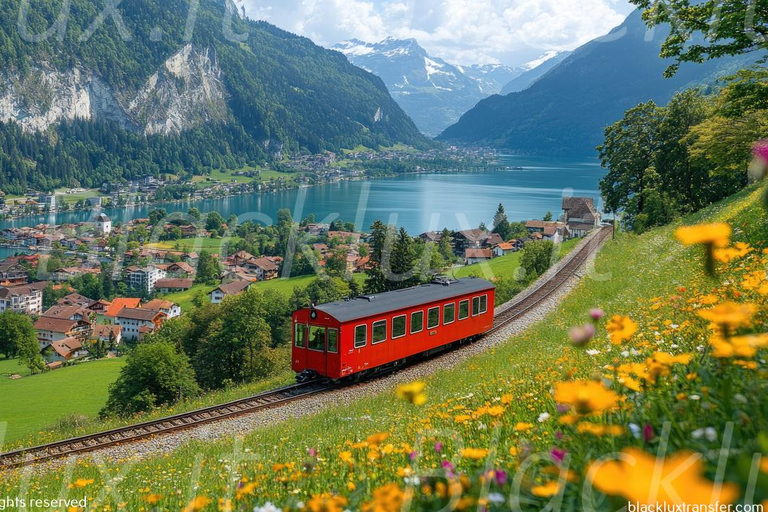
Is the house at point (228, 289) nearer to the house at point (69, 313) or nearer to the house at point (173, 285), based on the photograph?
the house at point (173, 285)

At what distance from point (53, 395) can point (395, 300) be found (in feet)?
134

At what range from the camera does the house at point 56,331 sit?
8400 cm

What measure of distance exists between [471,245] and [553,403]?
3426 inches

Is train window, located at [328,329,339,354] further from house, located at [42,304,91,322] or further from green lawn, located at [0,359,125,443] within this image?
house, located at [42,304,91,322]

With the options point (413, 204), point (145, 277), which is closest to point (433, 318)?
point (145, 277)

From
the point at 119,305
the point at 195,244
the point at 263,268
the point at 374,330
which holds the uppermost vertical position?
the point at 374,330

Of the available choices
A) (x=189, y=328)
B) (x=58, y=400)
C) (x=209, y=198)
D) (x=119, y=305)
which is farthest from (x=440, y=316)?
(x=209, y=198)

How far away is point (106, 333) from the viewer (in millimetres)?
85250

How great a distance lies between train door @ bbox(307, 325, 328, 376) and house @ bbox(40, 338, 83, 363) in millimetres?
72636

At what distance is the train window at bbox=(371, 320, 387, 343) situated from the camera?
15773 mm

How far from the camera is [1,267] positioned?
352 ft

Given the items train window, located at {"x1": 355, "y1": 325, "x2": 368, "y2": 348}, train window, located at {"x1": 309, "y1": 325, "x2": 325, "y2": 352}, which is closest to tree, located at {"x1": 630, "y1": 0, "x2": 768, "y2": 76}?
train window, located at {"x1": 355, "y1": 325, "x2": 368, "y2": 348}

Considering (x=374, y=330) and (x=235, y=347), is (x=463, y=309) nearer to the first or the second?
(x=374, y=330)

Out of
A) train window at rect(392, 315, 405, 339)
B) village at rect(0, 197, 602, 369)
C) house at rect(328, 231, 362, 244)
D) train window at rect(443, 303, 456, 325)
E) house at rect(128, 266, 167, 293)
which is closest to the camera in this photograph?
train window at rect(392, 315, 405, 339)
